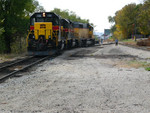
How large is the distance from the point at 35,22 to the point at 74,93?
12191 millimetres

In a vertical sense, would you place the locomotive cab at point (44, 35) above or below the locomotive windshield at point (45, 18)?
below

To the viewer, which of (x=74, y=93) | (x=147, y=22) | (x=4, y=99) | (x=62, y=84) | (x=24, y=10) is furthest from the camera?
(x=147, y=22)

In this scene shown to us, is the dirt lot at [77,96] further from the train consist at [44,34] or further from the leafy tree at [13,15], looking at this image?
the leafy tree at [13,15]

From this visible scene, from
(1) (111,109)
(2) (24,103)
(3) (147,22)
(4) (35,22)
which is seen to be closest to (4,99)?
(2) (24,103)

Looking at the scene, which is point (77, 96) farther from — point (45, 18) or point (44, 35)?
point (45, 18)

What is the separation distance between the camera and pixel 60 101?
5.15 meters

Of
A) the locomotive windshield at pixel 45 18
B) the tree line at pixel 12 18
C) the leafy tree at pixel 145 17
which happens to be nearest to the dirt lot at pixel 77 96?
the locomotive windshield at pixel 45 18

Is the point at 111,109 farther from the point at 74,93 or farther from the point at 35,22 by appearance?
the point at 35,22

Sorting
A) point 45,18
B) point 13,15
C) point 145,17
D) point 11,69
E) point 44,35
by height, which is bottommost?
point 11,69

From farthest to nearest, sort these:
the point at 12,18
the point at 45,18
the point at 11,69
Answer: the point at 12,18 → the point at 45,18 → the point at 11,69

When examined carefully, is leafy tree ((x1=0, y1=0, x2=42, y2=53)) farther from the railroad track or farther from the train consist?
the railroad track

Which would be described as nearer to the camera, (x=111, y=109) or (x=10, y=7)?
(x=111, y=109)

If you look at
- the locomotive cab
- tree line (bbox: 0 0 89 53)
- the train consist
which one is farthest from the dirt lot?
tree line (bbox: 0 0 89 53)

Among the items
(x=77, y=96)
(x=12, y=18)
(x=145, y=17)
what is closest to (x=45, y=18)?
(x=12, y=18)
